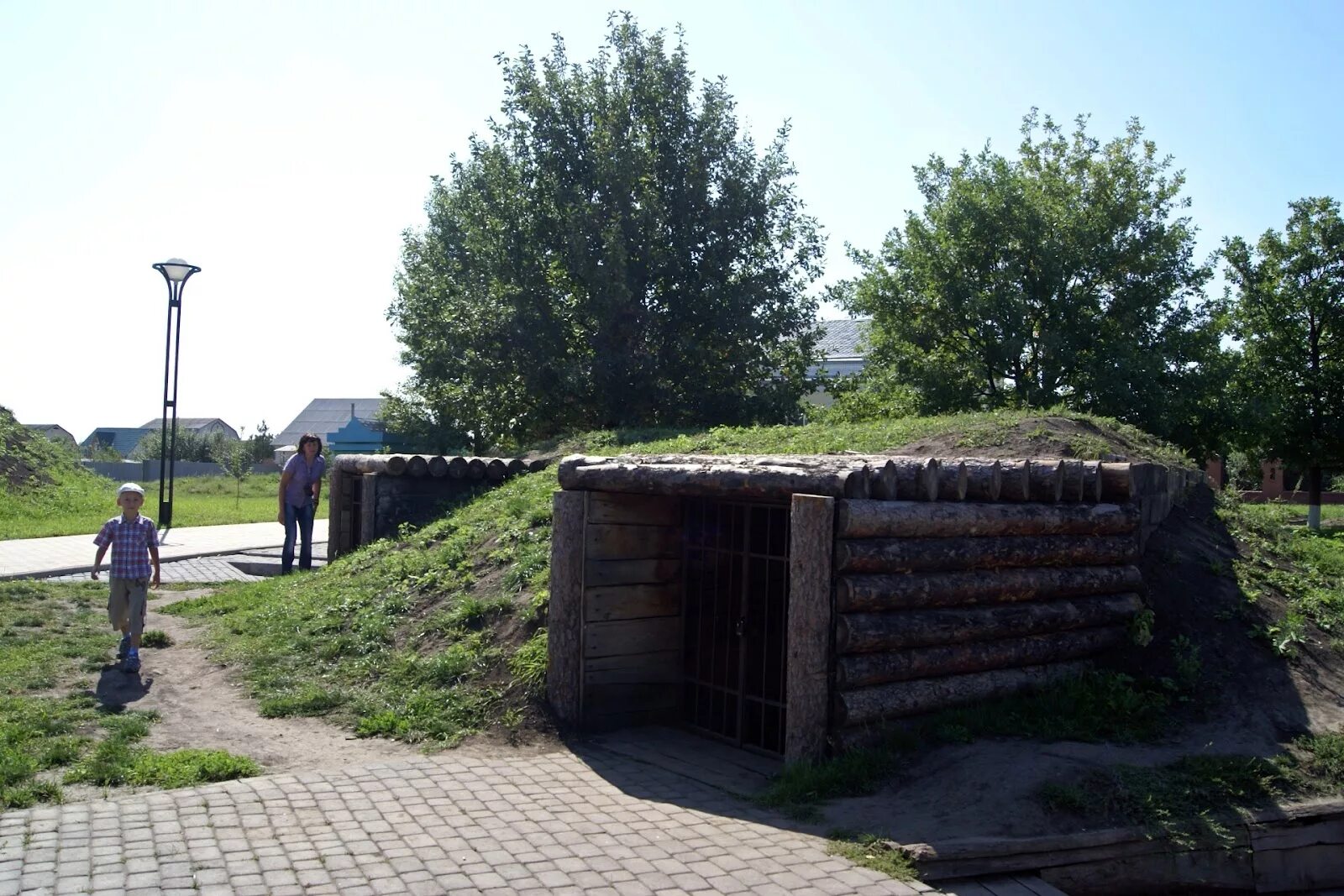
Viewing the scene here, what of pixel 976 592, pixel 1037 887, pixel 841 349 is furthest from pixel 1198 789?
pixel 841 349

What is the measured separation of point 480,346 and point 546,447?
626 centimetres

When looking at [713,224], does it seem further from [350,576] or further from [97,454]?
[97,454]

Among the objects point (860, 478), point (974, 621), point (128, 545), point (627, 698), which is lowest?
point (627, 698)

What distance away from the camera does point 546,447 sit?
1605 cm

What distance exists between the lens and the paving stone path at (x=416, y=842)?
16.8ft

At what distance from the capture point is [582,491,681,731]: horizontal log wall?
26.7 ft

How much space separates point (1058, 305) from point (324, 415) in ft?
244

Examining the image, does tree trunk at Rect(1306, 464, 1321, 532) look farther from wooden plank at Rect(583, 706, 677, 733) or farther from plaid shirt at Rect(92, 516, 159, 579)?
plaid shirt at Rect(92, 516, 159, 579)

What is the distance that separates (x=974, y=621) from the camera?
751cm

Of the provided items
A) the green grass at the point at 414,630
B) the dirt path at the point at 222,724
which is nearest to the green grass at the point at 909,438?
the green grass at the point at 414,630

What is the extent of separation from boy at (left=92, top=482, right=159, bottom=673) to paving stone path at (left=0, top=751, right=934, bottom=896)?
10.3ft

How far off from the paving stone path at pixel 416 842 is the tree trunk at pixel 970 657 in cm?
105

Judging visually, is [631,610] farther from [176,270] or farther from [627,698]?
[176,270]

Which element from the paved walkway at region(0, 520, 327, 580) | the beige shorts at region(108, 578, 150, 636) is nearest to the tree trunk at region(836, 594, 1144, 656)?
the beige shorts at region(108, 578, 150, 636)
